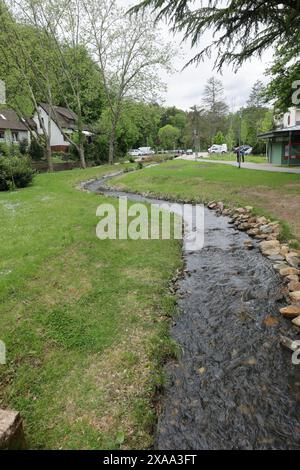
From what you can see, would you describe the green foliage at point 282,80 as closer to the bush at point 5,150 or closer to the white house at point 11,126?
the bush at point 5,150

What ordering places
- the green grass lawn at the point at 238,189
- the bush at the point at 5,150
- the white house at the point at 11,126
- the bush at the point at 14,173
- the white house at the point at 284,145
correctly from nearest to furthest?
the green grass lawn at the point at 238,189 → the bush at the point at 14,173 → the bush at the point at 5,150 → the white house at the point at 284,145 → the white house at the point at 11,126

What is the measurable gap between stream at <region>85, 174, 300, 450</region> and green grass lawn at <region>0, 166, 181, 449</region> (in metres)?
0.31

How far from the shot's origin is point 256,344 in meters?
4.23

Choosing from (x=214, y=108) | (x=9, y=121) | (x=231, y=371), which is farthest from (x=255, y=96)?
(x=231, y=371)

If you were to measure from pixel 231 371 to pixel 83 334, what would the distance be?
A: 220 centimetres

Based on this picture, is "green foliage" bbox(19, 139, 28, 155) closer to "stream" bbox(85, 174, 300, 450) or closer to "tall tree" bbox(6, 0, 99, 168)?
"tall tree" bbox(6, 0, 99, 168)

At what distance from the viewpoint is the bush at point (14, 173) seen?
1645 cm

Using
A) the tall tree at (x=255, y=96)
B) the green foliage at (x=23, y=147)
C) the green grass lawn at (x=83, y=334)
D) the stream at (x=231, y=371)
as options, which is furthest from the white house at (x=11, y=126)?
the tall tree at (x=255, y=96)

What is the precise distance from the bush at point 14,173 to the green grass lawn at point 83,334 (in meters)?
9.66

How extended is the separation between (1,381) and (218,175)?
1674 centimetres

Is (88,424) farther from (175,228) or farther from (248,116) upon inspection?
(248,116)

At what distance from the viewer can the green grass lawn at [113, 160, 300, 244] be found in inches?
400

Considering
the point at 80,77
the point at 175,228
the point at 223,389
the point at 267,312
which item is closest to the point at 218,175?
the point at 175,228

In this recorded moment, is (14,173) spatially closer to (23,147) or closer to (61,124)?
(23,147)
